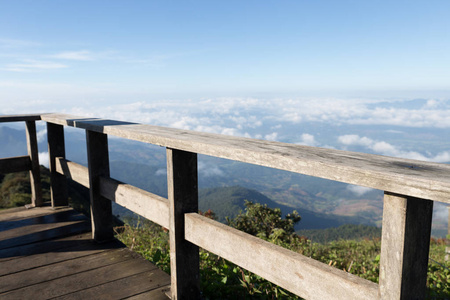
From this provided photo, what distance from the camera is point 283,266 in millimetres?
1674

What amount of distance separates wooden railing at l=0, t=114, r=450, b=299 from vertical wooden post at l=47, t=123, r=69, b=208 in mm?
1341

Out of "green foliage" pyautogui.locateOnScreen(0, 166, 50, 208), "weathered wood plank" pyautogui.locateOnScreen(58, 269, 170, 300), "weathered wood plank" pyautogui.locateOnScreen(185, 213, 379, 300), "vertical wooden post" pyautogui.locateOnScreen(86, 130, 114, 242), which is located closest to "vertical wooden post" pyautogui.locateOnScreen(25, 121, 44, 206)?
"vertical wooden post" pyautogui.locateOnScreen(86, 130, 114, 242)

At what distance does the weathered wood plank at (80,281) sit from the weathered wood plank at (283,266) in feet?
2.91

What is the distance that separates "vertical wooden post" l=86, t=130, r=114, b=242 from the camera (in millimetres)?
3246

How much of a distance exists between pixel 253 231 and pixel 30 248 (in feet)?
19.8

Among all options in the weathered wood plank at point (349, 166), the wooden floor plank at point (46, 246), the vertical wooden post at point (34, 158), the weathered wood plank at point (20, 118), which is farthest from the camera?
the vertical wooden post at point (34, 158)

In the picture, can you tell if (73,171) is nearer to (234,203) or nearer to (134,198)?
(134,198)

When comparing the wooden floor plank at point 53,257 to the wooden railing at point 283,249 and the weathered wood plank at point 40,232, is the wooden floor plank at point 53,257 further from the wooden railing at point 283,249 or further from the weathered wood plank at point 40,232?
the wooden railing at point 283,249

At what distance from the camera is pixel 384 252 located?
1.29 metres

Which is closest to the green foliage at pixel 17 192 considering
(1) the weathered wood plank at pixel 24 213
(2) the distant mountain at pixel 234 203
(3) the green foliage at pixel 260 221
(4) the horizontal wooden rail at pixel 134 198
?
(3) the green foliage at pixel 260 221

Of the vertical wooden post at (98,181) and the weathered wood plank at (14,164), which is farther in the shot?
the weathered wood plank at (14,164)

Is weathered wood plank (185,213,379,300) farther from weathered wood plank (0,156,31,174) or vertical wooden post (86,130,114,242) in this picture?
weathered wood plank (0,156,31,174)

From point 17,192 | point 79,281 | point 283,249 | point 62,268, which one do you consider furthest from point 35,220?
point 17,192

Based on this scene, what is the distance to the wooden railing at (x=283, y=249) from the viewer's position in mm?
1214
